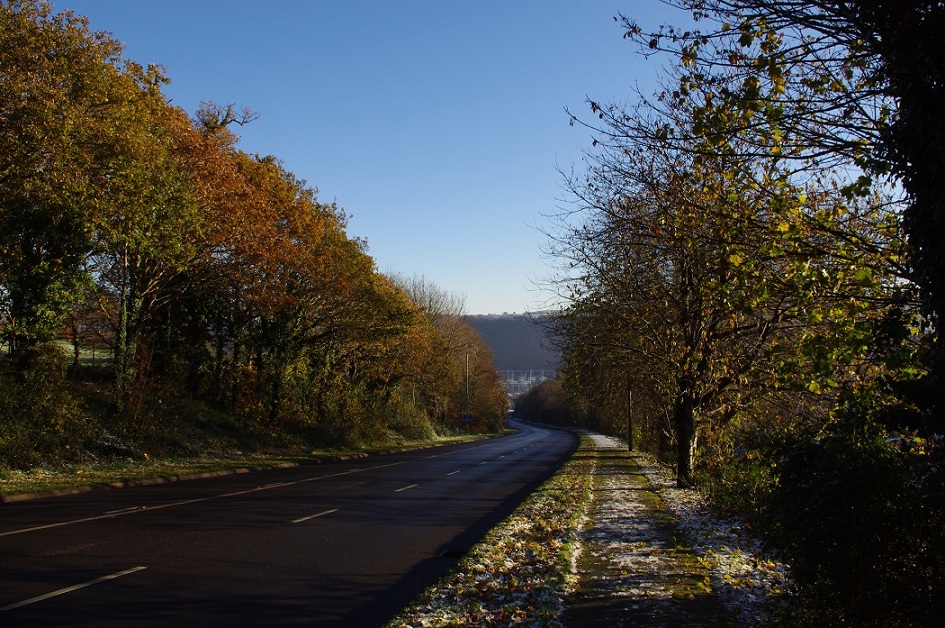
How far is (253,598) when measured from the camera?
22.8ft

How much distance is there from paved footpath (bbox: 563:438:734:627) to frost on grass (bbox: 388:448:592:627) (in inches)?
9.3

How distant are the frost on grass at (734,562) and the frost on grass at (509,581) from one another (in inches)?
43.4

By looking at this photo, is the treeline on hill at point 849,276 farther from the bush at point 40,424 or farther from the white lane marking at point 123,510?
the bush at point 40,424

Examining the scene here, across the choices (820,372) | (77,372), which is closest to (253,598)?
(820,372)

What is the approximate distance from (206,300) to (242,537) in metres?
24.3

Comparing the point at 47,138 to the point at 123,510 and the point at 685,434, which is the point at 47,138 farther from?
the point at 685,434

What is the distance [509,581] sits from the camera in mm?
7578

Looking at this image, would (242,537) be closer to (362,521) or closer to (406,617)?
(362,521)

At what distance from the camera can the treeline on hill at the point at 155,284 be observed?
16125 millimetres

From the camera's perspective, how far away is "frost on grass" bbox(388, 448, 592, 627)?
6.21m

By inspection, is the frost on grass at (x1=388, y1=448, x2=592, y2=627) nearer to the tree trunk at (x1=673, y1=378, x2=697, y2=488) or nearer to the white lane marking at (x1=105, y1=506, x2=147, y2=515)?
the tree trunk at (x1=673, y1=378, x2=697, y2=488)

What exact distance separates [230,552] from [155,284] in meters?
18.1

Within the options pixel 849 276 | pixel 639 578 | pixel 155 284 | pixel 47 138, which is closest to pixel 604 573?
pixel 639 578

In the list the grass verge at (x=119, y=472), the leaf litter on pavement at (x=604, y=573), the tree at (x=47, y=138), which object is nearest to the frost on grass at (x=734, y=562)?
the leaf litter on pavement at (x=604, y=573)
